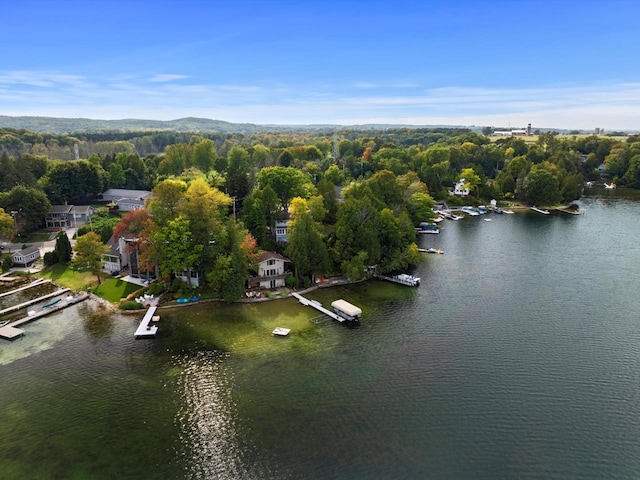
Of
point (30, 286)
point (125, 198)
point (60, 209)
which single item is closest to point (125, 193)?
point (125, 198)

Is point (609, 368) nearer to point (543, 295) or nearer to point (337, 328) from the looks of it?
point (543, 295)

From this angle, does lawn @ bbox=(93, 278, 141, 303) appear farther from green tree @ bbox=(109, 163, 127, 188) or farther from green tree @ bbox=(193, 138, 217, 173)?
green tree @ bbox=(193, 138, 217, 173)

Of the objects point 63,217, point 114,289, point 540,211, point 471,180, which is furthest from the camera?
point 471,180

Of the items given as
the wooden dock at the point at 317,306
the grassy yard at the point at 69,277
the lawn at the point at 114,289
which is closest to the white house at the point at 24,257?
the grassy yard at the point at 69,277

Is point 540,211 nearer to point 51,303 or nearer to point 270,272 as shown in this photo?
point 270,272

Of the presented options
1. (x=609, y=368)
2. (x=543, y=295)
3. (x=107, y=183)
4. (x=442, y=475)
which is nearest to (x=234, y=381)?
(x=442, y=475)

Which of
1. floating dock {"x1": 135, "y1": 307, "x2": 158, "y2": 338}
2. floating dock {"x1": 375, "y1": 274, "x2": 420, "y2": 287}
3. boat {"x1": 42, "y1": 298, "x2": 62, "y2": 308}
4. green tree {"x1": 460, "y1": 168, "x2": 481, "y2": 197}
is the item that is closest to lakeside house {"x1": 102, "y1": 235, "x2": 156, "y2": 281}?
floating dock {"x1": 135, "y1": 307, "x2": 158, "y2": 338}

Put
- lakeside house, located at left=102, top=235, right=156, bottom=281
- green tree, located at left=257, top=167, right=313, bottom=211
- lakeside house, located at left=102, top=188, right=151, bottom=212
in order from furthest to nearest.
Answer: lakeside house, located at left=102, top=188, right=151, bottom=212 < green tree, located at left=257, top=167, right=313, bottom=211 < lakeside house, located at left=102, top=235, right=156, bottom=281
